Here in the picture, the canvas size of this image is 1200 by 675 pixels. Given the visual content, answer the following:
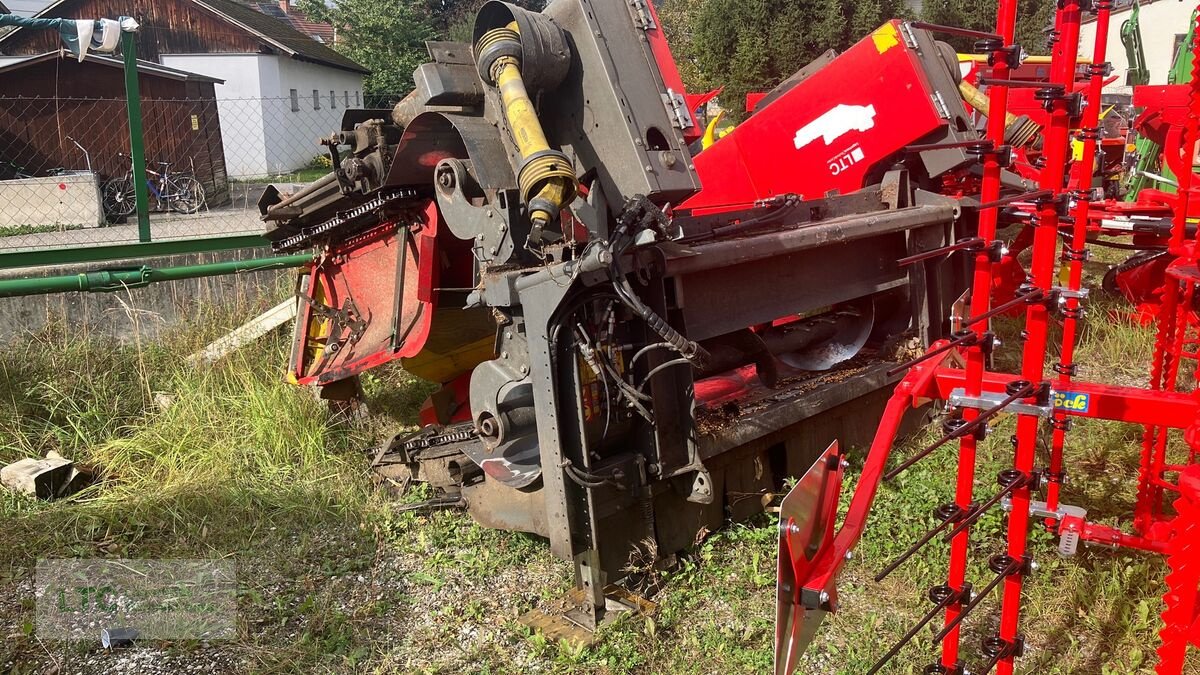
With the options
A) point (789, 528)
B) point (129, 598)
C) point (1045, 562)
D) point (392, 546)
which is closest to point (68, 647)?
point (129, 598)

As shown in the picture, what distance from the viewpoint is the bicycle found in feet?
41.1

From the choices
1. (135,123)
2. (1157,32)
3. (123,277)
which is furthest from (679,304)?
(1157,32)

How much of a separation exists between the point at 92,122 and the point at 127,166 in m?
0.98

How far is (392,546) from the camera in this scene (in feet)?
12.4

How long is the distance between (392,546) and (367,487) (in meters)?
0.67

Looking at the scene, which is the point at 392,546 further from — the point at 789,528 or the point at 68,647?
the point at 789,528

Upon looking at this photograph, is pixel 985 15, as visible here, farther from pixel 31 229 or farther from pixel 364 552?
pixel 364 552

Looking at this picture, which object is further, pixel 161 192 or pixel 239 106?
pixel 239 106

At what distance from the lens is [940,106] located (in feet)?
14.8

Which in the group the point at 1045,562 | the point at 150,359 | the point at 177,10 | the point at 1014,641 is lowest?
the point at 1045,562

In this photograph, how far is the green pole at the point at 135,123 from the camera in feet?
19.0

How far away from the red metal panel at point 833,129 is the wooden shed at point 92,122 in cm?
1203

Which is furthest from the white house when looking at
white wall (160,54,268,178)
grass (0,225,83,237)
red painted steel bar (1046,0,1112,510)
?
red painted steel bar (1046,0,1112,510)

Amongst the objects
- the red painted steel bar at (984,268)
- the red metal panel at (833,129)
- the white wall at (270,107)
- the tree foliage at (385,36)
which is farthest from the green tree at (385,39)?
the red painted steel bar at (984,268)
